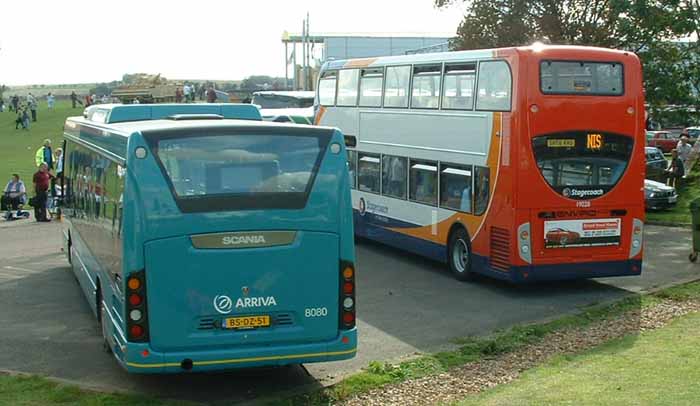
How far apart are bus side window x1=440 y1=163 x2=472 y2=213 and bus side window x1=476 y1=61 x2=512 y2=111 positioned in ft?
4.06

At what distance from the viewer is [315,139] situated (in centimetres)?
1025

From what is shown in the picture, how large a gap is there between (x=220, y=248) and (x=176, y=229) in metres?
0.47

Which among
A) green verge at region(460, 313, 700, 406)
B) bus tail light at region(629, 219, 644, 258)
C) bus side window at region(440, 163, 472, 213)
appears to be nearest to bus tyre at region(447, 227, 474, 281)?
bus side window at region(440, 163, 472, 213)

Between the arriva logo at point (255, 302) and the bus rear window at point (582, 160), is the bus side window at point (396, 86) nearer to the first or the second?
the bus rear window at point (582, 160)

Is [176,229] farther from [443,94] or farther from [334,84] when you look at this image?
[334,84]

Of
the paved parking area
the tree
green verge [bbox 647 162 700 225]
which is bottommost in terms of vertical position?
green verge [bbox 647 162 700 225]

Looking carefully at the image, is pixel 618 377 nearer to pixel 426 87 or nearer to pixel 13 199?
pixel 426 87

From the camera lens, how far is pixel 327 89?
23719 millimetres

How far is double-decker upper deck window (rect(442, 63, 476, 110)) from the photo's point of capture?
17.2 metres

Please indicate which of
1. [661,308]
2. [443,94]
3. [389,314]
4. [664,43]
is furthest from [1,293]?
[664,43]

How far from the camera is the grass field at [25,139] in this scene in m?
42.7

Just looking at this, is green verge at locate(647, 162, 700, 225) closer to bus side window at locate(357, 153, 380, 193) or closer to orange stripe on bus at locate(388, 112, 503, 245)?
bus side window at locate(357, 153, 380, 193)

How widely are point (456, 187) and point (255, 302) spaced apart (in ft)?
27.7

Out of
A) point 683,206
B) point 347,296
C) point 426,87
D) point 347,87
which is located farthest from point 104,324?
point 683,206
